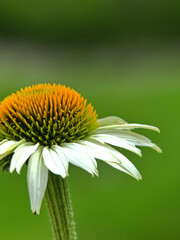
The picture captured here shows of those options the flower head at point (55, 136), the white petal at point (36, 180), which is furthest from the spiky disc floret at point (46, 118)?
the white petal at point (36, 180)

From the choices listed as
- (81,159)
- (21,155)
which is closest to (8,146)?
(21,155)

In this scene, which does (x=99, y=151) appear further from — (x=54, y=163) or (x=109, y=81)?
(x=109, y=81)

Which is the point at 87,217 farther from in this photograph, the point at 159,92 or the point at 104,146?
the point at 159,92

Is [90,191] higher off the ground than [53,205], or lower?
lower

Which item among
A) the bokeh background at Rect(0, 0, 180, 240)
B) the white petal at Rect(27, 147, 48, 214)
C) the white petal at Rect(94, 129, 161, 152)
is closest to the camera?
the white petal at Rect(27, 147, 48, 214)

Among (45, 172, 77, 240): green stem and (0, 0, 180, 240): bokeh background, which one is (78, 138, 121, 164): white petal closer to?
(45, 172, 77, 240): green stem

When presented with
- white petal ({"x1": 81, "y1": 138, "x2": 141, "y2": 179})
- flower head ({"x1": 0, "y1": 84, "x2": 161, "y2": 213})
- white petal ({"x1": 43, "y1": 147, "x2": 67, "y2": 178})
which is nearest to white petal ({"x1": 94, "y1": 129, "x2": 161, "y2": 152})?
flower head ({"x1": 0, "y1": 84, "x2": 161, "y2": 213})

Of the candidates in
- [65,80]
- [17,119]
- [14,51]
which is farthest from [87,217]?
[14,51]
